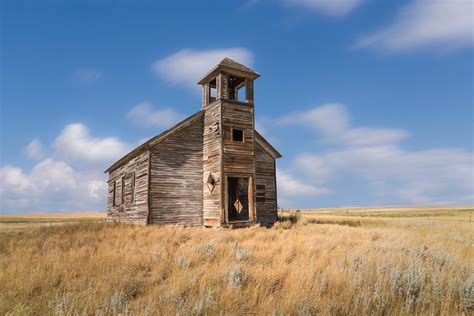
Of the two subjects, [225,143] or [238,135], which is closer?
[225,143]

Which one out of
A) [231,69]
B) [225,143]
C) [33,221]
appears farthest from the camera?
A: [33,221]

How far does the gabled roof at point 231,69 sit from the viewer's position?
55.8ft

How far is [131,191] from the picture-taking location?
19.3 metres

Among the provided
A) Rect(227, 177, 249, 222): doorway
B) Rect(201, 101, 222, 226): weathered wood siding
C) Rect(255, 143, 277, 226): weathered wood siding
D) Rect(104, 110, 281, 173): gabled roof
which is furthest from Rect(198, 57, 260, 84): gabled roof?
Rect(227, 177, 249, 222): doorway

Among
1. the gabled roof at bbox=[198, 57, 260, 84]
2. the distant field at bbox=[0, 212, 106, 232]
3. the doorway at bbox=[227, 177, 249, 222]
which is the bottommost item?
the distant field at bbox=[0, 212, 106, 232]

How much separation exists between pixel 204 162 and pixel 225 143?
2.14 metres

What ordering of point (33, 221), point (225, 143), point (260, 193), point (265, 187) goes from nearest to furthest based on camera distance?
point (225, 143) → point (260, 193) → point (265, 187) → point (33, 221)

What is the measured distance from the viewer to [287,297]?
4.85 metres

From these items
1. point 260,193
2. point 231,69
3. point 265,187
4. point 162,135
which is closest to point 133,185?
point 162,135

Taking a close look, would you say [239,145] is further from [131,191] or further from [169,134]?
[131,191]

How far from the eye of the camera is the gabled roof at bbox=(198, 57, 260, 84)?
55.8 feet

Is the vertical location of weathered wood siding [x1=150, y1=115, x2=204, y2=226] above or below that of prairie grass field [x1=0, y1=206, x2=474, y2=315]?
above

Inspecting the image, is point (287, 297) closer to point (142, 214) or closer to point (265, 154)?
point (142, 214)

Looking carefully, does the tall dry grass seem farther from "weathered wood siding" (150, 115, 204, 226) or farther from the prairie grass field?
"weathered wood siding" (150, 115, 204, 226)
